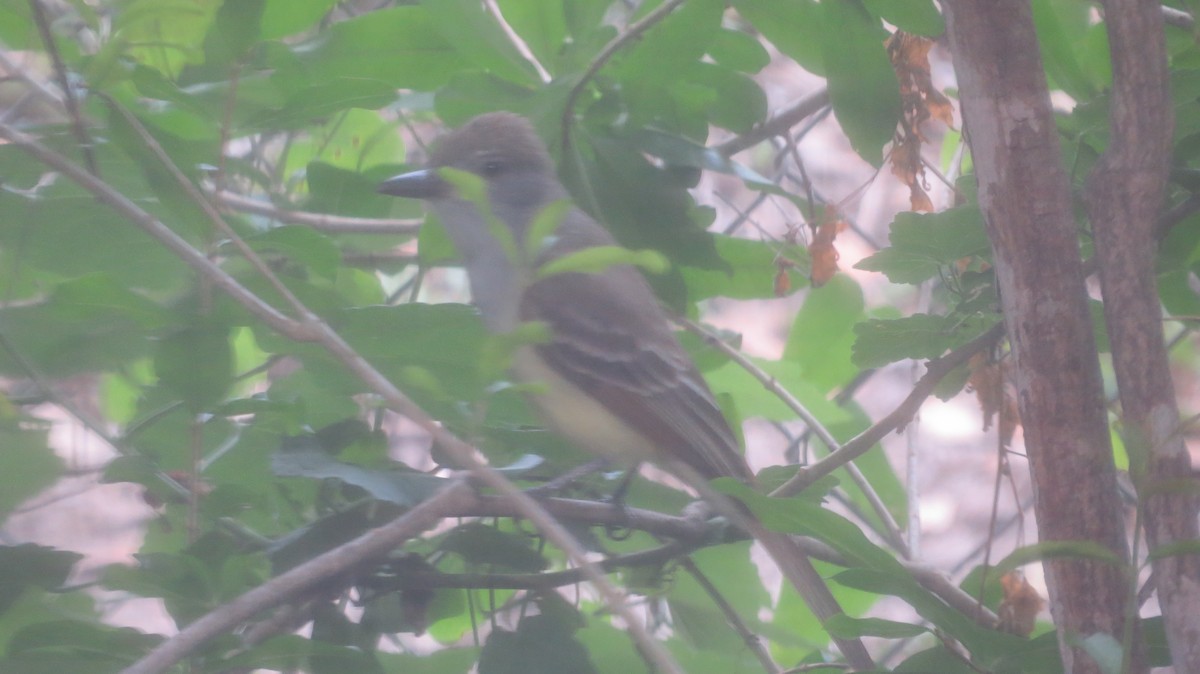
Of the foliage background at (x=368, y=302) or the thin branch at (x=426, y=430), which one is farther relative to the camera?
the foliage background at (x=368, y=302)

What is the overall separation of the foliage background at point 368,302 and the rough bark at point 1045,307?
12 cm

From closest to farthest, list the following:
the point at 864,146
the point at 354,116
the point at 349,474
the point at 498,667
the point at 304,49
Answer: the point at 349,474 → the point at 498,667 → the point at 864,146 → the point at 304,49 → the point at 354,116

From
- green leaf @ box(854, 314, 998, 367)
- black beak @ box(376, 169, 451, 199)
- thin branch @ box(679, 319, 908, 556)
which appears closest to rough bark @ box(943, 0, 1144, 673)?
green leaf @ box(854, 314, 998, 367)

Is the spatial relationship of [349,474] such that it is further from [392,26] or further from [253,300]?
[392,26]

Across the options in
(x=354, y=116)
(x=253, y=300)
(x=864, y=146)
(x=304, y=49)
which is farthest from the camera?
(x=354, y=116)

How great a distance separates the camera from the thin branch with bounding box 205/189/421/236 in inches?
79.4

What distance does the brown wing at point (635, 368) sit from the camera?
2.29 meters

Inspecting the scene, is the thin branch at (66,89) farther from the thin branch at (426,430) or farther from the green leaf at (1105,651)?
the green leaf at (1105,651)

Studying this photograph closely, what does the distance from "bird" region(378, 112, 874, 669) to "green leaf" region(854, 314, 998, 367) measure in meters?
0.55

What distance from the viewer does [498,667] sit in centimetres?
149

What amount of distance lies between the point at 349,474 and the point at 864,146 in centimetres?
86

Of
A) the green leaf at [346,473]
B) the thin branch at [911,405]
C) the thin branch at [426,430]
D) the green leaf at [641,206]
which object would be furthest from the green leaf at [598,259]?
the green leaf at [641,206]

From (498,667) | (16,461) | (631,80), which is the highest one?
(631,80)

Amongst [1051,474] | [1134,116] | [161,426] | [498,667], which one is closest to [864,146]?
[1134,116]
